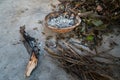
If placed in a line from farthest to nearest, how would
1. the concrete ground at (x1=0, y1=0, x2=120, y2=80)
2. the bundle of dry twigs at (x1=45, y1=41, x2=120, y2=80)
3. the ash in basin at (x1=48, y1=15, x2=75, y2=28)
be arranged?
1. the ash in basin at (x1=48, y1=15, x2=75, y2=28)
2. the concrete ground at (x1=0, y1=0, x2=120, y2=80)
3. the bundle of dry twigs at (x1=45, y1=41, x2=120, y2=80)

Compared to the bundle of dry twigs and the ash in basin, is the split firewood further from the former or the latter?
the ash in basin

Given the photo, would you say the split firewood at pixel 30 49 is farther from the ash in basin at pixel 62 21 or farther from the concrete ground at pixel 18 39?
the ash in basin at pixel 62 21

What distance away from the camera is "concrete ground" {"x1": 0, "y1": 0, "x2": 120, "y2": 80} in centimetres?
266

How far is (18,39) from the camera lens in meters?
3.28

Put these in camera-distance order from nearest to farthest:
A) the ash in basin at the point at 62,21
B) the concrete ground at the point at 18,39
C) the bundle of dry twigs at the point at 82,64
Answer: the bundle of dry twigs at the point at 82,64 → the concrete ground at the point at 18,39 → the ash in basin at the point at 62,21

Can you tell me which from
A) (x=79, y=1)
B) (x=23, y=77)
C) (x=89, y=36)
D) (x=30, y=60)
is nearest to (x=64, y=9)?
(x=79, y=1)

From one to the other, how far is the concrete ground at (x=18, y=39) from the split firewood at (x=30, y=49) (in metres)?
0.07

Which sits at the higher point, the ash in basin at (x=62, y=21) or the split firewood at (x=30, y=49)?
the ash in basin at (x=62, y=21)

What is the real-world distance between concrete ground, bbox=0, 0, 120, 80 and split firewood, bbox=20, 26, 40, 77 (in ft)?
0.23

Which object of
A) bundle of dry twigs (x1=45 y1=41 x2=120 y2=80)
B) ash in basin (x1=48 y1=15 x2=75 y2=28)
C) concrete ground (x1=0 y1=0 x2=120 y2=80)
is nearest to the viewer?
bundle of dry twigs (x1=45 y1=41 x2=120 y2=80)

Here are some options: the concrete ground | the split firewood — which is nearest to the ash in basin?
the concrete ground

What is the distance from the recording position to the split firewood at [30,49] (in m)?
2.67

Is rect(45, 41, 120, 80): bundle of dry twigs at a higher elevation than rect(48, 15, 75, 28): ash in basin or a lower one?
lower

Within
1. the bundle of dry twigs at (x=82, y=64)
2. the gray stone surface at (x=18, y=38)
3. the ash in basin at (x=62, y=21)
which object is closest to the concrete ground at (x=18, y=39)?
the gray stone surface at (x=18, y=38)
